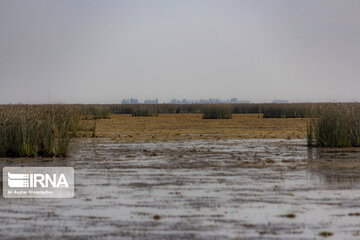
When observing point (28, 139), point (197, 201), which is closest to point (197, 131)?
point (28, 139)

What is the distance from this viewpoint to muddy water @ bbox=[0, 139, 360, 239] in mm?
7652

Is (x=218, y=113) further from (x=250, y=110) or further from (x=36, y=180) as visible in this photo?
(x=36, y=180)

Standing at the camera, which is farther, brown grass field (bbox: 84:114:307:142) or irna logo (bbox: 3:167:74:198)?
brown grass field (bbox: 84:114:307:142)

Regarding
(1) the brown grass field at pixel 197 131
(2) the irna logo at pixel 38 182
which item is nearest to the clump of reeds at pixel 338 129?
(1) the brown grass field at pixel 197 131

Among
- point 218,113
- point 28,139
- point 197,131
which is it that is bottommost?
point 197,131

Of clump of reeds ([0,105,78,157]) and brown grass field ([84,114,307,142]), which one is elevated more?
clump of reeds ([0,105,78,157])

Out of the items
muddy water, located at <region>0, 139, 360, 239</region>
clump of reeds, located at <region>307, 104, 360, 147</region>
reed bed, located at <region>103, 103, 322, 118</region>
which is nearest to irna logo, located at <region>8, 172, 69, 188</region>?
muddy water, located at <region>0, 139, 360, 239</region>

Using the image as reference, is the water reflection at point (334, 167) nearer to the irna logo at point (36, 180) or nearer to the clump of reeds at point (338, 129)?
the clump of reeds at point (338, 129)

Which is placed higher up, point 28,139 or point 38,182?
A: point 28,139

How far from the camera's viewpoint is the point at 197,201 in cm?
965

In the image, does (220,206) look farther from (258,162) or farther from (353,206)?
(258,162)

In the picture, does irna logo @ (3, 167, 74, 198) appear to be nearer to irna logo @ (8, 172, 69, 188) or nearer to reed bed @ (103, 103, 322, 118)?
irna logo @ (8, 172, 69, 188)

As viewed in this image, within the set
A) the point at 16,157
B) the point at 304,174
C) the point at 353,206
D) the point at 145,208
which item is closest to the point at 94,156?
the point at 16,157

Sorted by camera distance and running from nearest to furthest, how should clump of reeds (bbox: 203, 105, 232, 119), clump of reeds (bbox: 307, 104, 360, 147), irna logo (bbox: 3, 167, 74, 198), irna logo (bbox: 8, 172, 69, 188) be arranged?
irna logo (bbox: 3, 167, 74, 198) < irna logo (bbox: 8, 172, 69, 188) < clump of reeds (bbox: 307, 104, 360, 147) < clump of reeds (bbox: 203, 105, 232, 119)
